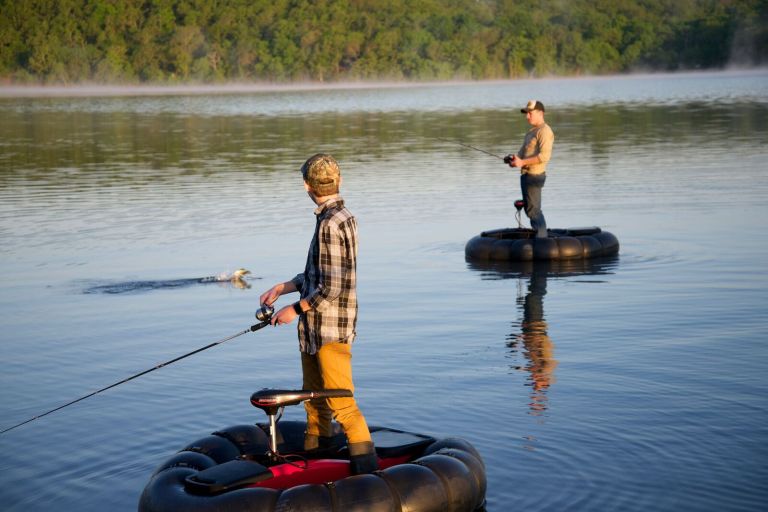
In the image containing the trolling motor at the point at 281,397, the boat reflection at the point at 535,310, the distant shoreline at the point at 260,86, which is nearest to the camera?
the trolling motor at the point at 281,397

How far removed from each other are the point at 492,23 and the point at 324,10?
24084 mm

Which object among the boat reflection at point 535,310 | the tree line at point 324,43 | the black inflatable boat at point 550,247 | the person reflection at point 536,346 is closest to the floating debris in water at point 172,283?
the boat reflection at point 535,310

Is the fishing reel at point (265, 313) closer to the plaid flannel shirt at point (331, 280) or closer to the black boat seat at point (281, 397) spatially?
the plaid flannel shirt at point (331, 280)

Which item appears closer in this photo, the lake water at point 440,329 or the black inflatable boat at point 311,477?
the black inflatable boat at point 311,477

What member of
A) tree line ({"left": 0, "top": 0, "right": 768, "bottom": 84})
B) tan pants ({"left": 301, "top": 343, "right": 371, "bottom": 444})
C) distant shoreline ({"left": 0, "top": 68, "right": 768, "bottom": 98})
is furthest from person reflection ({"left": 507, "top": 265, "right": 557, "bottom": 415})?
tree line ({"left": 0, "top": 0, "right": 768, "bottom": 84})

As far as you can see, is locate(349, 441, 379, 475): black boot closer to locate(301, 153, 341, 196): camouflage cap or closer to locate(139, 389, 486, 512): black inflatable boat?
locate(139, 389, 486, 512): black inflatable boat

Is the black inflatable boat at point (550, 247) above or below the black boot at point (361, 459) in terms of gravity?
below

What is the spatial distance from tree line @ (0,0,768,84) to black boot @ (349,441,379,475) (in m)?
148

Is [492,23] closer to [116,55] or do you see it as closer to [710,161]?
[116,55]

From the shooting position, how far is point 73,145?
4388 cm

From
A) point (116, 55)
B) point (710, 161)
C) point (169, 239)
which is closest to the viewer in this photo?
point (169, 239)

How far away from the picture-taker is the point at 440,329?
12.8 metres

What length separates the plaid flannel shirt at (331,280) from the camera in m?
7.51

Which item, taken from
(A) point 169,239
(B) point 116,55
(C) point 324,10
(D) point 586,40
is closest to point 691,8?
(D) point 586,40
